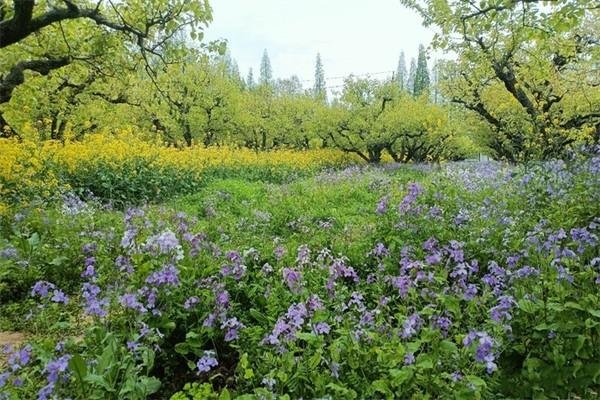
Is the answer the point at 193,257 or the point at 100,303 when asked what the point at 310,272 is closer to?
the point at 193,257

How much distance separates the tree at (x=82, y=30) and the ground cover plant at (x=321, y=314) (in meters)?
2.34

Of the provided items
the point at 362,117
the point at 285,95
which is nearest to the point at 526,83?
the point at 362,117

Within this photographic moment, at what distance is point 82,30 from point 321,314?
25.1 feet

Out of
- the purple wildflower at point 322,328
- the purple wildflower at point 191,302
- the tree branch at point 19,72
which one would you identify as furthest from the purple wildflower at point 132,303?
the tree branch at point 19,72

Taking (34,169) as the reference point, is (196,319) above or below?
below

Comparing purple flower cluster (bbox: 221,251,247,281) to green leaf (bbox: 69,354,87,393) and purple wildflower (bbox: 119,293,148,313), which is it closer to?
purple wildflower (bbox: 119,293,148,313)

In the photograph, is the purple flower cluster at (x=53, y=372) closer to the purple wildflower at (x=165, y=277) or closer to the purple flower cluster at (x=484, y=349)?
the purple wildflower at (x=165, y=277)

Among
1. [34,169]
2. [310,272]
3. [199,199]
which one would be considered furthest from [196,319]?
[199,199]

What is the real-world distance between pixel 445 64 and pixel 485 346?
19225mm

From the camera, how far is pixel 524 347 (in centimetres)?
276

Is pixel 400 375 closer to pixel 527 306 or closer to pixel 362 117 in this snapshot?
pixel 527 306

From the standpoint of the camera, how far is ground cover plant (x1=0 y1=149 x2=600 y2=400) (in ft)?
7.91

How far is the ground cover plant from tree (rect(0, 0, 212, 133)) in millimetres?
2342

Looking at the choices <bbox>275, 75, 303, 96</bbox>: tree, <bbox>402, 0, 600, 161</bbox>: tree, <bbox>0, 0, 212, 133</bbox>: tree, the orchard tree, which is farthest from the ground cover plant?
<bbox>275, 75, 303, 96</bbox>: tree
